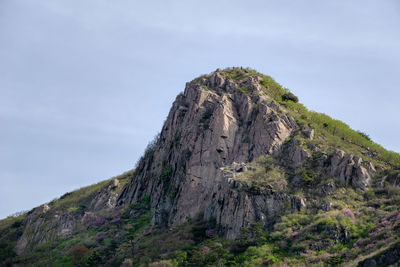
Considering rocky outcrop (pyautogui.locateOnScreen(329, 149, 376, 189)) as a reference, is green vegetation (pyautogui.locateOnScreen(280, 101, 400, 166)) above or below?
above

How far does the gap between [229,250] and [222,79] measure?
35935 mm

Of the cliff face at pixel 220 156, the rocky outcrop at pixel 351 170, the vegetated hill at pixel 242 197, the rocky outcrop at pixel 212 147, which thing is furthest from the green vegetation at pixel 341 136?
the rocky outcrop at pixel 212 147

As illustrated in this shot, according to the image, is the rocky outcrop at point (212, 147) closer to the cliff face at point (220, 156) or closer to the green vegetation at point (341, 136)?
the cliff face at point (220, 156)

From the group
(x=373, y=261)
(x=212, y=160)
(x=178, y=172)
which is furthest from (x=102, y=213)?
(x=373, y=261)

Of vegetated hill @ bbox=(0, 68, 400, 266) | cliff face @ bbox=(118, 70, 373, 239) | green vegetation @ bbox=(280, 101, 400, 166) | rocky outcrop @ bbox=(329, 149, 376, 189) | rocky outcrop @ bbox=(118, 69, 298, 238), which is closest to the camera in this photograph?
vegetated hill @ bbox=(0, 68, 400, 266)

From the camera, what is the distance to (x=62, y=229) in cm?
9212

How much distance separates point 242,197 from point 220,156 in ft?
43.3

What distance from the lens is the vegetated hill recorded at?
52125 mm

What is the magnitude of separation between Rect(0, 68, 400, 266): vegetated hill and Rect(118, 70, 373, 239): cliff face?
16 centimetres

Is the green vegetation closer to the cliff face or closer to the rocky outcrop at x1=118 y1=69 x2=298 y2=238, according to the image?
the cliff face

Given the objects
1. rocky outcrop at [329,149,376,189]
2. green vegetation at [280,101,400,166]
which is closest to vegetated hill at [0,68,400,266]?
rocky outcrop at [329,149,376,189]

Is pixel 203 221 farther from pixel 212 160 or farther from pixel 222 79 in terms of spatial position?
pixel 222 79

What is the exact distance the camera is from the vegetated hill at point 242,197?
52.1m

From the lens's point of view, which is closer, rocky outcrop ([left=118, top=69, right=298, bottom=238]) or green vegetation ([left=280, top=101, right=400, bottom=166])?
rocky outcrop ([left=118, top=69, right=298, bottom=238])
